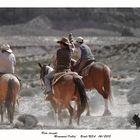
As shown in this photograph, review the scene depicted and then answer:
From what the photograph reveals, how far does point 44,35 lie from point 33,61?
0.46 meters

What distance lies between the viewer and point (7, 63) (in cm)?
1090

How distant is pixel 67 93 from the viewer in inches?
423

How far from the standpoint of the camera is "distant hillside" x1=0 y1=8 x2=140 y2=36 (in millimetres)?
10898

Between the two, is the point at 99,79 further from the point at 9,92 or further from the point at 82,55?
the point at 9,92

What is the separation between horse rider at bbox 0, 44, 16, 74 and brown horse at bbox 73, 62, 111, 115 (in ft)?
3.94

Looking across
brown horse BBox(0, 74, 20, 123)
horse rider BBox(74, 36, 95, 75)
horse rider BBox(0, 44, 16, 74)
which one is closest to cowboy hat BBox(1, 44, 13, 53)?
horse rider BBox(0, 44, 16, 74)

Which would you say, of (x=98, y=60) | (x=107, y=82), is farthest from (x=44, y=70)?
(x=107, y=82)

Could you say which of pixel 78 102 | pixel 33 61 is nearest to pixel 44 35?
pixel 33 61

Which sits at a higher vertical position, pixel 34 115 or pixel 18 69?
pixel 18 69

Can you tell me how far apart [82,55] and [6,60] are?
123 centimetres

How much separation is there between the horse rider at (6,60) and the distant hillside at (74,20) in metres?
0.26

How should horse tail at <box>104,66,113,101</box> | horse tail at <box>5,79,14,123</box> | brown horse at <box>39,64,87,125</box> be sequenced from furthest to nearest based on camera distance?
horse tail at <box>104,66,113,101</box> < horse tail at <box>5,79,14,123</box> < brown horse at <box>39,64,87,125</box>

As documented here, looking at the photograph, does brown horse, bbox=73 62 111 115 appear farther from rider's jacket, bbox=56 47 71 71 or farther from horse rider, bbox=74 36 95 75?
rider's jacket, bbox=56 47 71 71
